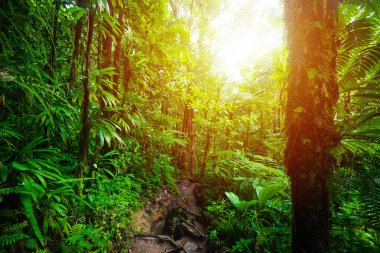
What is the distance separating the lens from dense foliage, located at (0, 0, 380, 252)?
162cm

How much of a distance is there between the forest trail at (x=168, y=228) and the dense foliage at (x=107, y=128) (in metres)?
0.33

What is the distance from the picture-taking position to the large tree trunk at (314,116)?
1584 mm

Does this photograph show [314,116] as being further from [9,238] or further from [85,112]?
[9,238]

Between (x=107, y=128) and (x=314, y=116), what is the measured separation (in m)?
2.28

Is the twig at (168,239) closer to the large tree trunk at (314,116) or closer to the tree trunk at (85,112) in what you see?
the tree trunk at (85,112)

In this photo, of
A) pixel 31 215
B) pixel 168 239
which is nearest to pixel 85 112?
pixel 31 215

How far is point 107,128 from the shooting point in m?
2.33

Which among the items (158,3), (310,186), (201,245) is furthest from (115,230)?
(158,3)

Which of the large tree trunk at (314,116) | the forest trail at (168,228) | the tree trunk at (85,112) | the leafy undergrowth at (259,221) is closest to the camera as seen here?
the large tree trunk at (314,116)

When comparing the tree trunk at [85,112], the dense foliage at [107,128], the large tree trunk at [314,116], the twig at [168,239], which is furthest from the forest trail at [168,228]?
the large tree trunk at [314,116]

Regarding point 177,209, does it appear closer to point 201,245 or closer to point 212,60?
point 201,245

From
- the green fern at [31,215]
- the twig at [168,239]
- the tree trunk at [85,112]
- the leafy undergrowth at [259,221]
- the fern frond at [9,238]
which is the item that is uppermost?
the tree trunk at [85,112]

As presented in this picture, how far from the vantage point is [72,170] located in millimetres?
2543

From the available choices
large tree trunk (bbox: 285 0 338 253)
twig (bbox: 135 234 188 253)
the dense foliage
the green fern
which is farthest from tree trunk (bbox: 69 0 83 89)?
twig (bbox: 135 234 188 253)
